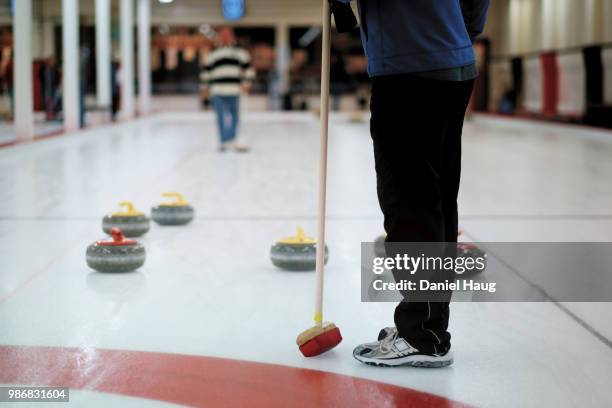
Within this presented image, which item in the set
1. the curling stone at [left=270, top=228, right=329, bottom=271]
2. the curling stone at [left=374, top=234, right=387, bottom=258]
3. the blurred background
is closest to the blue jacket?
the curling stone at [left=270, top=228, right=329, bottom=271]

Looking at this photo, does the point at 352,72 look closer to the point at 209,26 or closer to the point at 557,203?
the point at 209,26

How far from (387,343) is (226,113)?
9.47 m

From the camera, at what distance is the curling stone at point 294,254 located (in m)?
3.87

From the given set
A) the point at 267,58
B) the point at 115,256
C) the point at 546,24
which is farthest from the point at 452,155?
the point at 267,58

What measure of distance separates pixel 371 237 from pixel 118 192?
279cm

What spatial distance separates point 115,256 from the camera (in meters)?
3.80

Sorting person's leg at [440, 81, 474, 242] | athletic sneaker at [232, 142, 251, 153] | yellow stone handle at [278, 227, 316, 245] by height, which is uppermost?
person's leg at [440, 81, 474, 242]

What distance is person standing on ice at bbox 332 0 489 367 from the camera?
2.41m

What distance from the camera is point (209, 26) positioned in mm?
33688

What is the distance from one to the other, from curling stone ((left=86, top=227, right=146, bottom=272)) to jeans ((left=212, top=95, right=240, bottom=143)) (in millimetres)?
7910

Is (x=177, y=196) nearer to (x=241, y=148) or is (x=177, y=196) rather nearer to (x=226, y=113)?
(x=241, y=148)

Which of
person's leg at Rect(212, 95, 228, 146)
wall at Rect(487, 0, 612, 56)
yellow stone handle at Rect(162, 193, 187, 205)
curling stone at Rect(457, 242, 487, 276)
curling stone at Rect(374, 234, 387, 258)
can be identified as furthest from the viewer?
wall at Rect(487, 0, 612, 56)

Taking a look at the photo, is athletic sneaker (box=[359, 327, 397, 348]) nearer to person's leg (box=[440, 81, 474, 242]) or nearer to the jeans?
person's leg (box=[440, 81, 474, 242])

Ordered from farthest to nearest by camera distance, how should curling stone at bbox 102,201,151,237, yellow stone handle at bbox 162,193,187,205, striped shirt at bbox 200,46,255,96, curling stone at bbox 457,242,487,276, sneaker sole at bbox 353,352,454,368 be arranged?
striped shirt at bbox 200,46,255,96 → yellow stone handle at bbox 162,193,187,205 → curling stone at bbox 102,201,151,237 → curling stone at bbox 457,242,487,276 → sneaker sole at bbox 353,352,454,368
